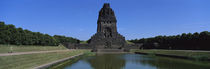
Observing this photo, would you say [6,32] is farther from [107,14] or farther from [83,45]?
[107,14]

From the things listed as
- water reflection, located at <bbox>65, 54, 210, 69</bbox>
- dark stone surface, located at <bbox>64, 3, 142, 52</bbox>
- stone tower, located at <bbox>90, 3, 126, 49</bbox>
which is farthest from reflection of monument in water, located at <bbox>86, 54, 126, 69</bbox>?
stone tower, located at <bbox>90, 3, 126, 49</bbox>

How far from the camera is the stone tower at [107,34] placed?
63.2 metres

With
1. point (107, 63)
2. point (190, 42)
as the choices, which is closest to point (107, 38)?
point (190, 42)

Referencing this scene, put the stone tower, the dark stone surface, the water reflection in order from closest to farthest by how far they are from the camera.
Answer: the water reflection → the dark stone surface → the stone tower

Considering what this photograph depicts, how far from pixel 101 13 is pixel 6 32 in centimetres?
4262

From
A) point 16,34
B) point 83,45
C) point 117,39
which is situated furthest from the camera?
point 117,39

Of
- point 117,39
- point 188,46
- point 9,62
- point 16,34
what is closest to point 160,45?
point 188,46

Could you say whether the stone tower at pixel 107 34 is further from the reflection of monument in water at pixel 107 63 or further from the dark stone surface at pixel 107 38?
the reflection of monument in water at pixel 107 63

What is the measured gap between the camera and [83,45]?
199 feet

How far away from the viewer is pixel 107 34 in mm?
69562

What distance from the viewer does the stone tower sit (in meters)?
63.2

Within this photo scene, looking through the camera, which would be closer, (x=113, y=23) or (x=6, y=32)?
(x=6, y=32)

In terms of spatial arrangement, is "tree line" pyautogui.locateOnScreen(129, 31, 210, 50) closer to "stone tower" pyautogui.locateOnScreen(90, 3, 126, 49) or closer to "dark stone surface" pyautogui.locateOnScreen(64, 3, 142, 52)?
"dark stone surface" pyautogui.locateOnScreen(64, 3, 142, 52)

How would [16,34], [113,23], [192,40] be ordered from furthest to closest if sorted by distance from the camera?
[113,23]
[192,40]
[16,34]
